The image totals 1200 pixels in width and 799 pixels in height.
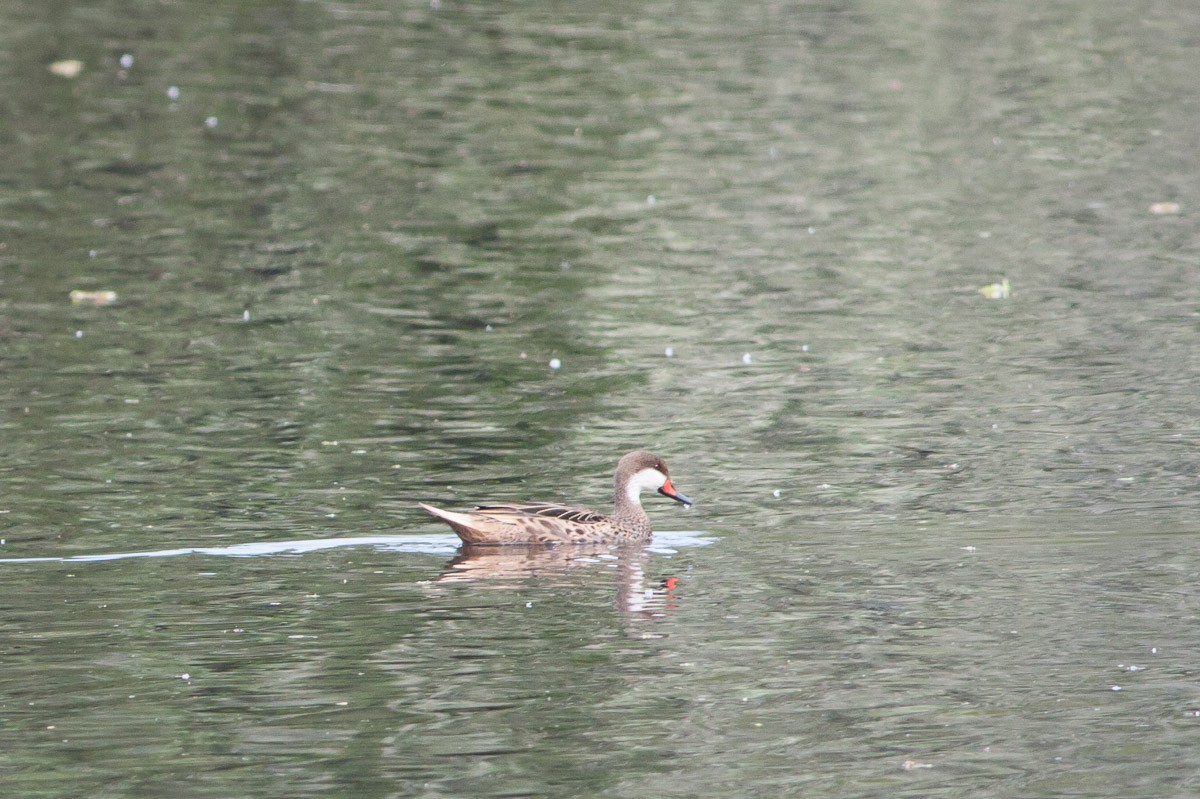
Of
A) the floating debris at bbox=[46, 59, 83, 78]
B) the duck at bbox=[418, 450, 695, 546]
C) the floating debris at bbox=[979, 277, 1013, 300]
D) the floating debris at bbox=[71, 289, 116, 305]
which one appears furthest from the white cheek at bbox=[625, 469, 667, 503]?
the floating debris at bbox=[46, 59, 83, 78]

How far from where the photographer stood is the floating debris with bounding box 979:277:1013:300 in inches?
722

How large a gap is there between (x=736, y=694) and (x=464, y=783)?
1.53m

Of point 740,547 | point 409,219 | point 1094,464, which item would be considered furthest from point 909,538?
point 409,219

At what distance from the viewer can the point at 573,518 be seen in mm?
11875

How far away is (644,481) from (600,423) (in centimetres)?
220

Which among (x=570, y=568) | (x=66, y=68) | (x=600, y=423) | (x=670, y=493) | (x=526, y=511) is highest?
(x=526, y=511)

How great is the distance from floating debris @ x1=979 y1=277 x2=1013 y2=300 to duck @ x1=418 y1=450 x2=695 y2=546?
21.8 feet

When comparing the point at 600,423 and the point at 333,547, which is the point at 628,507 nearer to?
the point at 333,547

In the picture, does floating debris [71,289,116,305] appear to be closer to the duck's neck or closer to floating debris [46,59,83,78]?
the duck's neck

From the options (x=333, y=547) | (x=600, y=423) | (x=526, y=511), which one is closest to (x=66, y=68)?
(x=600, y=423)

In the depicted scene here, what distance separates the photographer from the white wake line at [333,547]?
37.3 ft

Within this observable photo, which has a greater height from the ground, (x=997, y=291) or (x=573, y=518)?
(x=573, y=518)

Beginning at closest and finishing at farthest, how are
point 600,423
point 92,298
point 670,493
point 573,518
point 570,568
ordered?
1. point 570,568
2. point 573,518
3. point 670,493
4. point 600,423
5. point 92,298

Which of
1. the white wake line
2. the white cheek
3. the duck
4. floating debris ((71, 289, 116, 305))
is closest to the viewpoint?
the white wake line
